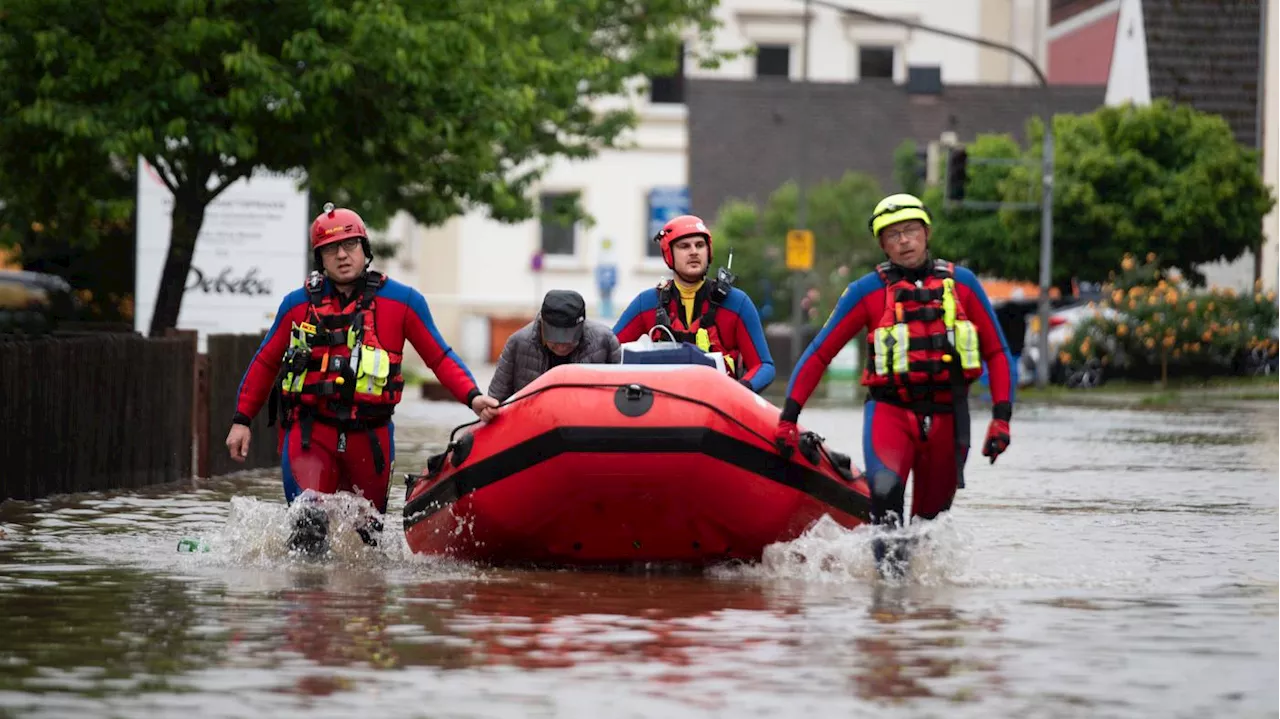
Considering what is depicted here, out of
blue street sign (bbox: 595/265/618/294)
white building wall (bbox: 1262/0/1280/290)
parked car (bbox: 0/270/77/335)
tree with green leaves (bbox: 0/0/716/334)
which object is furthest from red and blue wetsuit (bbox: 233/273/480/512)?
blue street sign (bbox: 595/265/618/294)

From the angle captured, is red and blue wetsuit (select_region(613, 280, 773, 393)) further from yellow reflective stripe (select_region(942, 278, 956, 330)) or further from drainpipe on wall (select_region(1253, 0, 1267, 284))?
drainpipe on wall (select_region(1253, 0, 1267, 284))

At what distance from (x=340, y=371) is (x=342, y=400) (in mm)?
128

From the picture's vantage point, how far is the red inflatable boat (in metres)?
11.9

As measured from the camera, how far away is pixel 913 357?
1180 centimetres

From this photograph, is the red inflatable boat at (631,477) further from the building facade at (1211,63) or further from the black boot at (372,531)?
the building facade at (1211,63)

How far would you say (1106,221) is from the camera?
49.8m

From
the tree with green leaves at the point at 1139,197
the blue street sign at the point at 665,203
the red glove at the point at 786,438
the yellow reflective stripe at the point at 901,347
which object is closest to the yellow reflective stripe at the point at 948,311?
the yellow reflective stripe at the point at 901,347

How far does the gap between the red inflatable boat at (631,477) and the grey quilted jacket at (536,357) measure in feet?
1.80

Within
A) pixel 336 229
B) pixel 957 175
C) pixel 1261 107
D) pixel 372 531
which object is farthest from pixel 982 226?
pixel 336 229

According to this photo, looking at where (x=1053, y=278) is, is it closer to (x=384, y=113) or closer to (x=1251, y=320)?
(x=1251, y=320)

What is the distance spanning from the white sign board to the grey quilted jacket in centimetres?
1503

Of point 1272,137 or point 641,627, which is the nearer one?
point 641,627

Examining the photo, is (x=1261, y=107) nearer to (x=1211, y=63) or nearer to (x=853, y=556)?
(x=1211, y=63)

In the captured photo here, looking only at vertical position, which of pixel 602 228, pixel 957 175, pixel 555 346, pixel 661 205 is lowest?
pixel 555 346
